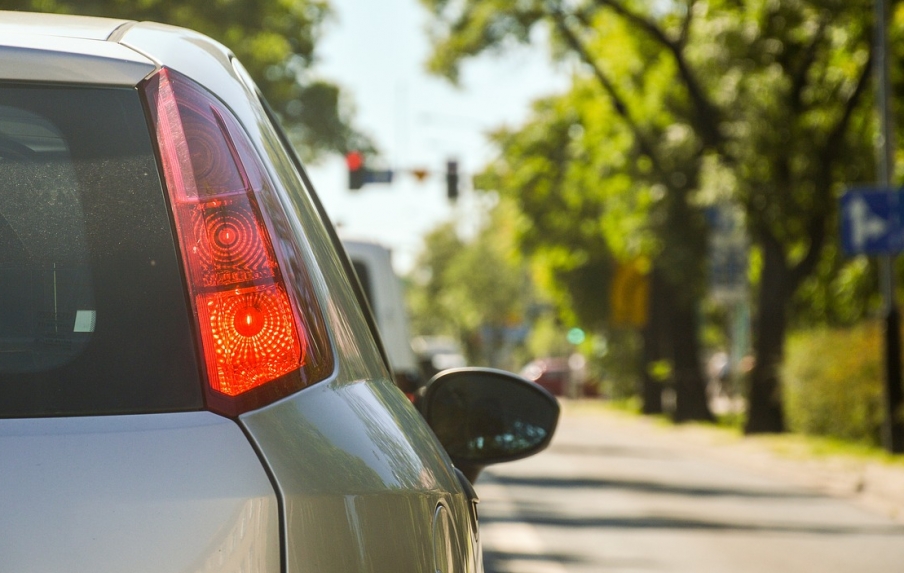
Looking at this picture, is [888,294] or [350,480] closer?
[350,480]

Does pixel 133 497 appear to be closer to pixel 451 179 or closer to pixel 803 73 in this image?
pixel 803 73

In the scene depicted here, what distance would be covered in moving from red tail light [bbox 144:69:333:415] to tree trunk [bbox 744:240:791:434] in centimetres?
2302

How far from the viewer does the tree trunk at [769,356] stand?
24.5 m

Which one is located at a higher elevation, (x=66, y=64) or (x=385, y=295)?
(x=66, y=64)

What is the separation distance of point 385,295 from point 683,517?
3.01m

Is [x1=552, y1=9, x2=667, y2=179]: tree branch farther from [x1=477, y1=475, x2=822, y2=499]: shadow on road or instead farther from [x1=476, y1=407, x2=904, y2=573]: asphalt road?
[x1=477, y1=475, x2=822, y2=499]: shadow on road

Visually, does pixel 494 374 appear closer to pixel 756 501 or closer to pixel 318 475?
pixel 318 475

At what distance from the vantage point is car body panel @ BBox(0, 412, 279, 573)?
147 centimetres

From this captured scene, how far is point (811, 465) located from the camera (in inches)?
689

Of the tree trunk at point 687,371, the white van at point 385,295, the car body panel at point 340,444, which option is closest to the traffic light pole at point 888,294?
the white van at point 385,295

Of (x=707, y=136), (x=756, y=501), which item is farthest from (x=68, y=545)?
(x=707, y=136)

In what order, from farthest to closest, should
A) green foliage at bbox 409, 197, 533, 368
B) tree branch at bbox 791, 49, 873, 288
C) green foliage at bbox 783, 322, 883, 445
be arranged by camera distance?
green foliage at bbox 409, 197, 533, 368, tree branch at bbox 791, 49, 873, 288, green foliage at bbox 783, 322, 883, 445

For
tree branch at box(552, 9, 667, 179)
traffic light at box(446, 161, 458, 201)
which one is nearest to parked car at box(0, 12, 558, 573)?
tree branch at box(552, 9, 667, 179)

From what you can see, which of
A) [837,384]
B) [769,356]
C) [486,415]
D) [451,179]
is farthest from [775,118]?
[486,415]
